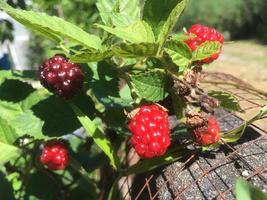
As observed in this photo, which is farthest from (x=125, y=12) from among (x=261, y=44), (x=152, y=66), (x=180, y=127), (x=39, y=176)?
(x=261, y=44)

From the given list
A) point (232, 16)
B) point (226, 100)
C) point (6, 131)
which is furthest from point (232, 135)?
point (232, 16)

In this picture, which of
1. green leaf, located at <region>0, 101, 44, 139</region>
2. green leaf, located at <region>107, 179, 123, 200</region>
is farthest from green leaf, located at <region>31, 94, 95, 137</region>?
green leaf, located at <region>107, 179, 123, 200</region>

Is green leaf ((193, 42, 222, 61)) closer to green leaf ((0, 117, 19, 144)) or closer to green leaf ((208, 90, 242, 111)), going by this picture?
green leaf ((208, 90, 242, 111))

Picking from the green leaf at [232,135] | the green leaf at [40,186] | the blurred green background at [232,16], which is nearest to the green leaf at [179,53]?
the green leaf at [232,135]

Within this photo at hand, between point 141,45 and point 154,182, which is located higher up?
point 141,45

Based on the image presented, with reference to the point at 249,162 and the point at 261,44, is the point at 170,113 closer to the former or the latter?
the point at 249,162
